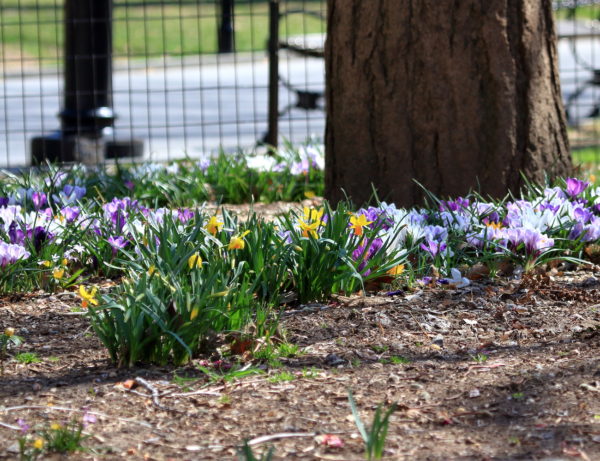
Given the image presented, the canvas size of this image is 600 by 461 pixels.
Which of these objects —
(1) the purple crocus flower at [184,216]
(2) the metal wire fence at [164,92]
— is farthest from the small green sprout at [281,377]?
(2) the metal wire fence at [164,92]

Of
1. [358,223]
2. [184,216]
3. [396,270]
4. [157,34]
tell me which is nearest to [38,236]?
[184,216]

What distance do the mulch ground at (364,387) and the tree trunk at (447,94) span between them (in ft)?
4.10

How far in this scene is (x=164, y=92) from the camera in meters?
9.59

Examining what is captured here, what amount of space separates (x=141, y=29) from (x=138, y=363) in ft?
77.5

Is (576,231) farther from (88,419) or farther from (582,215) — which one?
(88,419)

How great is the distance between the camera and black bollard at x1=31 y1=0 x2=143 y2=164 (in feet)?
26.8

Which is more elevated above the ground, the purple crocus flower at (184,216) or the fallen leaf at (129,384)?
the purple crocus flower at (184,216)

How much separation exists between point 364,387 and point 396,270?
3.31 feet

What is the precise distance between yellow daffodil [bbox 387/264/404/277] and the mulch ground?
11 centimetres

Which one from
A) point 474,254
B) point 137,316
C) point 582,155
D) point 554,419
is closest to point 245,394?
point 137,316

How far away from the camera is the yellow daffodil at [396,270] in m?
3.89

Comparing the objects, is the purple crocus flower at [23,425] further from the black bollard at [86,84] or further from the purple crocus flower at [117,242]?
the black bollard at [86,84]

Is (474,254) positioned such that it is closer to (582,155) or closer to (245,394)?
(245,394)

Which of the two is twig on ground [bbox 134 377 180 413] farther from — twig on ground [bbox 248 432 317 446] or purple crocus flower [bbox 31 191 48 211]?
purple crocus flower [bbox 31 191 48 211]
